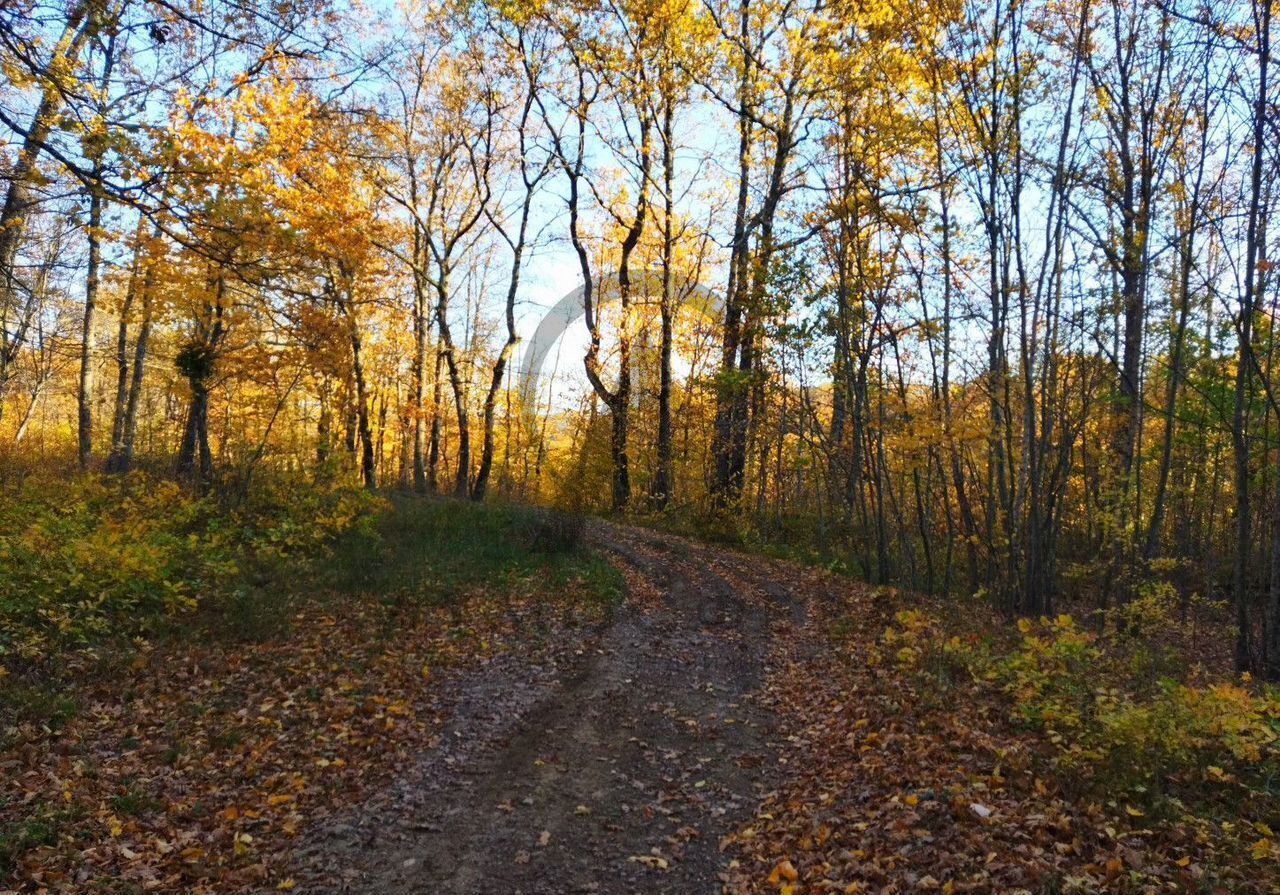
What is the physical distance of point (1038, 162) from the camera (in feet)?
36.8

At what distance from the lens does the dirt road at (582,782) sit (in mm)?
4824

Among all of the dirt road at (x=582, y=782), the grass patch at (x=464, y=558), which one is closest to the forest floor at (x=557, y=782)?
the dirt road at (x=582, y=782)

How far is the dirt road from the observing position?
190 inches

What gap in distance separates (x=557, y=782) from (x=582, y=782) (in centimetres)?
20

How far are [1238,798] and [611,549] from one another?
1067 centimetres

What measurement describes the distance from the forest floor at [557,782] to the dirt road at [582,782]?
24 mm

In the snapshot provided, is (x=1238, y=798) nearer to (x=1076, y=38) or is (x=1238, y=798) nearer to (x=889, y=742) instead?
(x=889, y=742)

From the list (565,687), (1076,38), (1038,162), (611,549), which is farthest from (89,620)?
(1076,38)

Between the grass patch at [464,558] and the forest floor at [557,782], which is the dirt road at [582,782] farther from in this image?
the grass patch at [464,558]

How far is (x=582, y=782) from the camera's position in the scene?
6.04 meters

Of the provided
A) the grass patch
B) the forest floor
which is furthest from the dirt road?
the grass patch

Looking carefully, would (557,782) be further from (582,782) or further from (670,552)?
(670,552)

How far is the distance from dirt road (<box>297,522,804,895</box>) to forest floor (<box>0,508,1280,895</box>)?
0.02 m

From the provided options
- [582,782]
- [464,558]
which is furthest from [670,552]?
[582,782]
